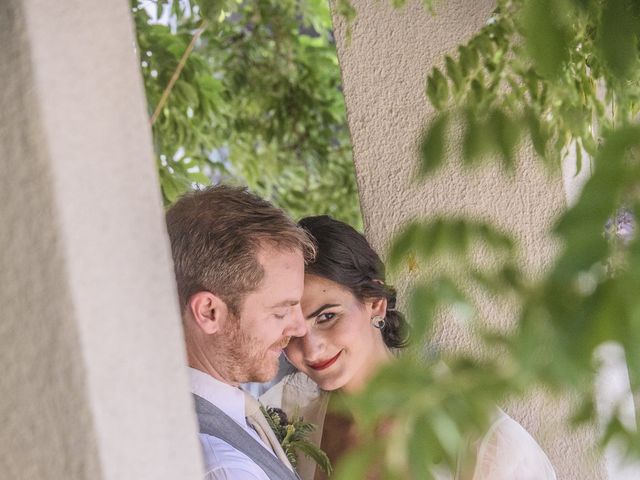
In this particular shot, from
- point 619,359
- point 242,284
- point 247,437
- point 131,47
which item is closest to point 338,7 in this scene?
point 242,284

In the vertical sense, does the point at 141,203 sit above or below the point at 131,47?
below

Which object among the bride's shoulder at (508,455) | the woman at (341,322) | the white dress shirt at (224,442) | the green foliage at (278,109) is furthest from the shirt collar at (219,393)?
the green foliage at (278,109)

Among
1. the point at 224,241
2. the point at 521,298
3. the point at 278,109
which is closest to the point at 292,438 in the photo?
the point at 224,241

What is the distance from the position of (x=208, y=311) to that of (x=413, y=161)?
718 mm

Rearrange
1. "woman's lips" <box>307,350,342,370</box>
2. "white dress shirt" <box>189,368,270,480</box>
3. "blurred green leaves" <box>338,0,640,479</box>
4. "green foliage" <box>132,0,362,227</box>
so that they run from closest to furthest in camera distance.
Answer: "blurred green leaves" <box>338,0,640,479</box> < "white dress shirt" <box>189,368,270,480</box> < "woman's lips" <box>307,350,342,370</box> < "green foliage" <box>132,0,362,227</box>

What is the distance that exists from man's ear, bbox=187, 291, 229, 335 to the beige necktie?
15cm

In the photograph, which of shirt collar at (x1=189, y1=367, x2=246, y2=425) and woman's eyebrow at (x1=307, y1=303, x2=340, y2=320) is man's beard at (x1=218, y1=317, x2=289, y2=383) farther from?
woman's eyebrow at (x1=307, y1=303, x2=340, y2=320)

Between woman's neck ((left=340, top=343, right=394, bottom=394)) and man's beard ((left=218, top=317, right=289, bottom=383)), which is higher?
man's beard ((left=218, top=317, right=289, bottom=383))

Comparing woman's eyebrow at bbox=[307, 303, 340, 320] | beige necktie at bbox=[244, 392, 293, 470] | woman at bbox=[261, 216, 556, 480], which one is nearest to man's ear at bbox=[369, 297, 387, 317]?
woman at bbox=[261, 216, 556, 480]

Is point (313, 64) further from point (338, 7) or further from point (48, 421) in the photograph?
point (48, 421)

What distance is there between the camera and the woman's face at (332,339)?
2318 millimetres

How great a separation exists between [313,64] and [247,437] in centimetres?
306

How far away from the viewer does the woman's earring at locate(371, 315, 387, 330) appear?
7.96 ft

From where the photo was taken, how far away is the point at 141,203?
0.91 meters
